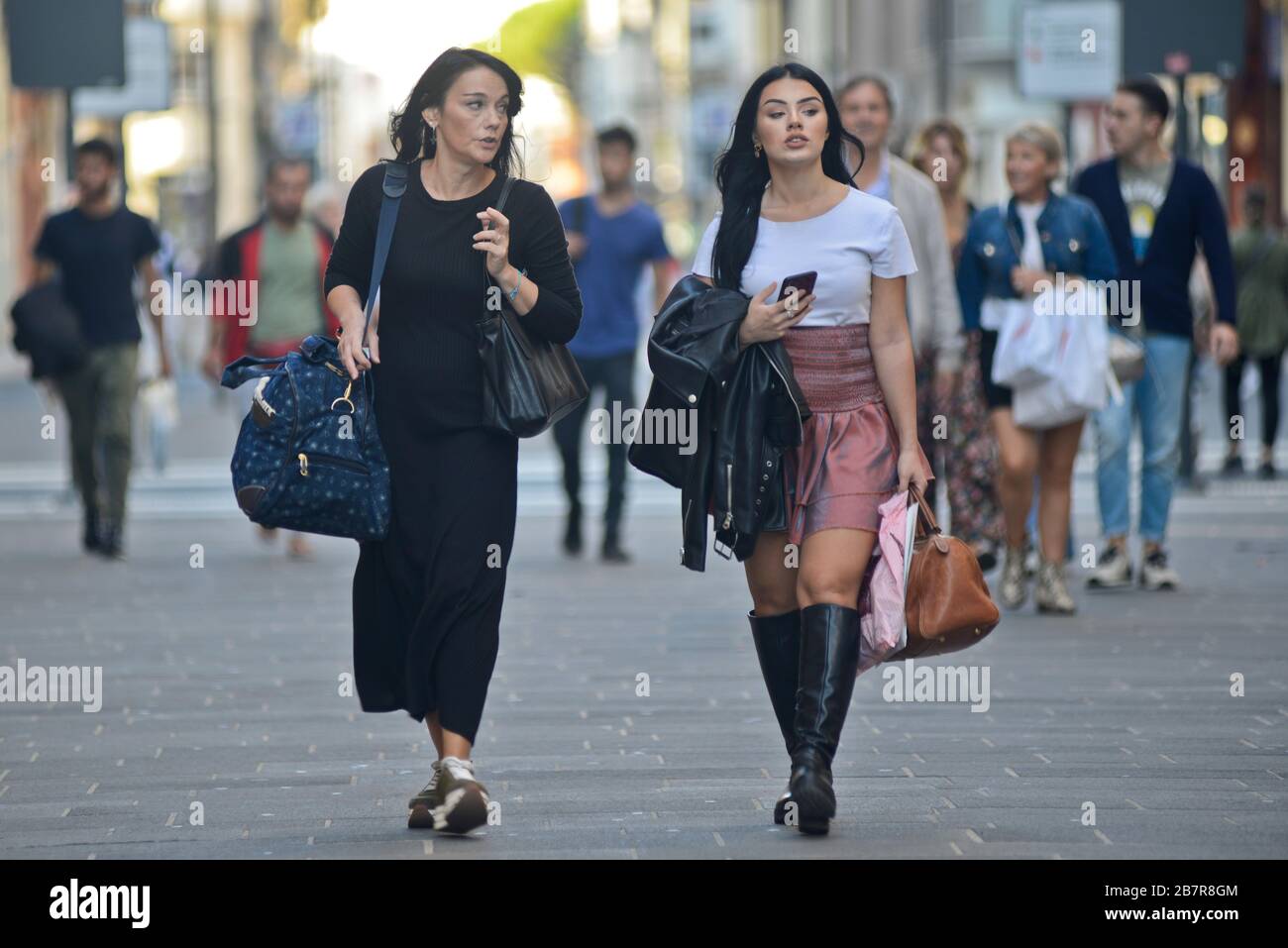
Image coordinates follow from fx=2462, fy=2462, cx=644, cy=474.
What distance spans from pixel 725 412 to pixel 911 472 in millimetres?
454

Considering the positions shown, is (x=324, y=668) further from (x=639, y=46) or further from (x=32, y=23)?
(x=639, y=46)

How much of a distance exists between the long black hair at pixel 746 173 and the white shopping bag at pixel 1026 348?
3.58 m

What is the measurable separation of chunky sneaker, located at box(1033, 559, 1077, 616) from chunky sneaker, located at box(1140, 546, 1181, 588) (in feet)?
2.67

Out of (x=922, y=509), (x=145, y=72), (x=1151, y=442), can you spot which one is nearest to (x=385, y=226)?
(x=922, y=509)

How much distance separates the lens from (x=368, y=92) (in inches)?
7461

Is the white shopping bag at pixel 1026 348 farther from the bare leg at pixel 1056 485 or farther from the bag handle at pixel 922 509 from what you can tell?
the bag handle at pixel 922 509

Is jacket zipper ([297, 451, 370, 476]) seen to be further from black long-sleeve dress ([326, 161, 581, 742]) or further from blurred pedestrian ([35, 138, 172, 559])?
blurred pedestrian ([35, 138, 172, 559])

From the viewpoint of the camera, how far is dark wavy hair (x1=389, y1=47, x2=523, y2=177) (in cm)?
582

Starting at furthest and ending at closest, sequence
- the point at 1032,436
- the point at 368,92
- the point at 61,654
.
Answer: the point at 368,92 < the point at 1032,436 < the point at 61,654

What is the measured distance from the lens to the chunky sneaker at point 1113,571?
10617 mm

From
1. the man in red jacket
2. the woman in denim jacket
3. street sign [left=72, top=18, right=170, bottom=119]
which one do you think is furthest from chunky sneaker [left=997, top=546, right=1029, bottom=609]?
street sign [left=72, top=18, right=170, bottom=119]
